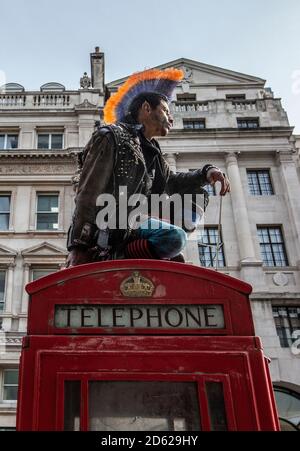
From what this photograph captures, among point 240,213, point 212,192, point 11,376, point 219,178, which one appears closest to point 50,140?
point 212,192

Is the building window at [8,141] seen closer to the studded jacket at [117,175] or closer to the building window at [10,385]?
the building window at [10,385]

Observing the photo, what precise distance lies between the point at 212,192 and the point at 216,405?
20416 millimetres

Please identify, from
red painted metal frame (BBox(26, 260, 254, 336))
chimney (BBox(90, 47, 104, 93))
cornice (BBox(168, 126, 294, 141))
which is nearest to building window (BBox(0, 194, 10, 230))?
chimney (BBox(90, 47, 104, 93))

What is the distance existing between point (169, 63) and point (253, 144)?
808 centimetres

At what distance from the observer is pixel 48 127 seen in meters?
24.4

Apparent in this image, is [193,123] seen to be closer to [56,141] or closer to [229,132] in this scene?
[229,132]

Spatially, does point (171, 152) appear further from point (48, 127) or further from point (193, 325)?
point (193, 325)

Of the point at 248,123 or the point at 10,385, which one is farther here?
the point at 248,123

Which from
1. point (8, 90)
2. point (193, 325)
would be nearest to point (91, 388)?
point (193, 325)

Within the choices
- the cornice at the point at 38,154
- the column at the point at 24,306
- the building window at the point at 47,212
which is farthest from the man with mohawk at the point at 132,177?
the cornice at the point at 38,154

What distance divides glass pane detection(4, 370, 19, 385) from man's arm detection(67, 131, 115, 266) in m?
16.4

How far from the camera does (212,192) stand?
22.5 meters

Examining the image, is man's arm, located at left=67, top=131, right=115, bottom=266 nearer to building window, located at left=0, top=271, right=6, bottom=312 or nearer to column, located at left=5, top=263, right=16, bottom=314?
column, located at left=5, top=263, right=16, bottom=314

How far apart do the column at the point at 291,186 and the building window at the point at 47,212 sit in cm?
1067
